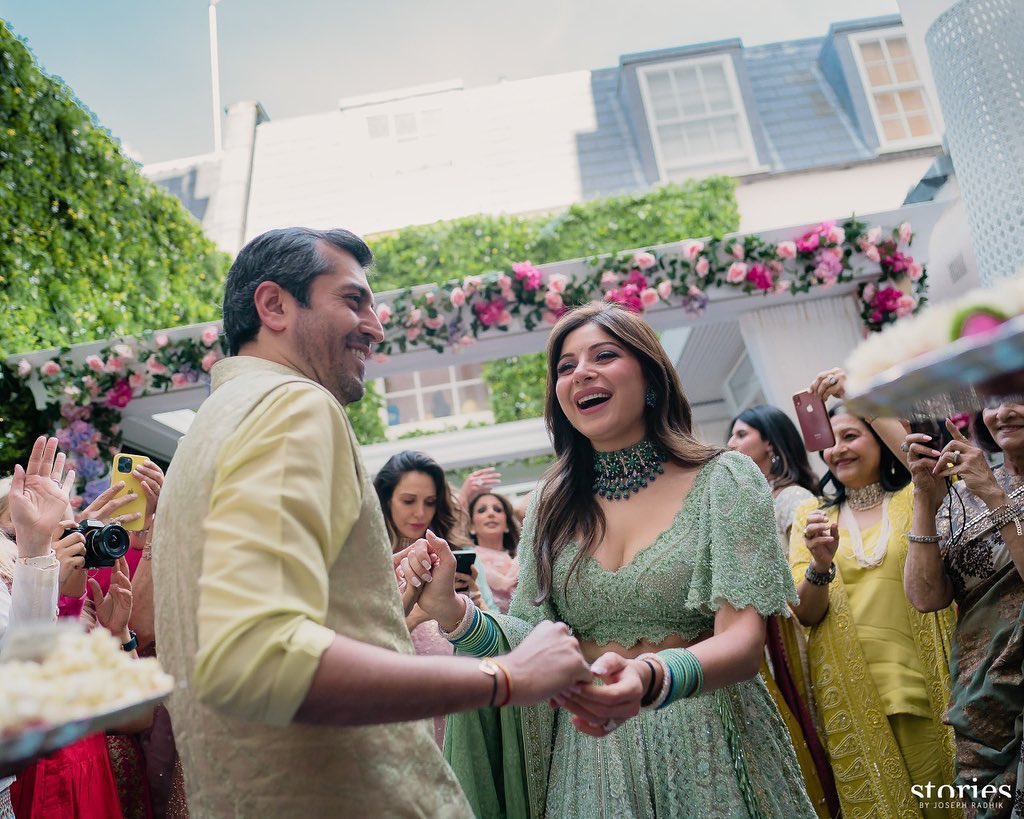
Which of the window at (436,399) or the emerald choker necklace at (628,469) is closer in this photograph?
the emerald choker necklace at (628,469)

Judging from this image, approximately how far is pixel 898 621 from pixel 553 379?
1.69m

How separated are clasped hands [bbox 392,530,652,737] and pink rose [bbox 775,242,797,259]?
165 inches

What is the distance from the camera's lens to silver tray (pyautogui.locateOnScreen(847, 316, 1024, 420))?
78cm

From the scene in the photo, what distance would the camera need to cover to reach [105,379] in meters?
5.46

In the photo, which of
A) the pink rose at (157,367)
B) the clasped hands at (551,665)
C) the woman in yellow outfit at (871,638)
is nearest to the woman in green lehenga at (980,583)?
the woman in yellow outfit at (871,638)

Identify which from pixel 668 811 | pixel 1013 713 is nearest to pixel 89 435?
pixel 668 811

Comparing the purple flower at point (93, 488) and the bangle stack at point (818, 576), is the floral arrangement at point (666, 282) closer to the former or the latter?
the purple flower at point (93, 488)

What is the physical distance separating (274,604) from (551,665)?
1.48 ft

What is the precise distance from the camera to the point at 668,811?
166 cm

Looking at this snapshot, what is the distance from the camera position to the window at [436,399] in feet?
40.8

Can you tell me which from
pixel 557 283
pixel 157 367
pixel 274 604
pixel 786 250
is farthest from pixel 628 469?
pixel 157 367

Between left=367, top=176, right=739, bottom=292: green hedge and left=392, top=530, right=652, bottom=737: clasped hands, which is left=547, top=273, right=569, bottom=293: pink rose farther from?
left=367, top=176, right=739, bottom=292: green hedge

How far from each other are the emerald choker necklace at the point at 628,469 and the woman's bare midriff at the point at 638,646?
360 millimetres

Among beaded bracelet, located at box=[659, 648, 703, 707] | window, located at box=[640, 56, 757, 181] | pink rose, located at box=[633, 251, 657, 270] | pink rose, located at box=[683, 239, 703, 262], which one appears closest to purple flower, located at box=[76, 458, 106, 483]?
pink rose, located at box=[633, 251, 657, 270]
